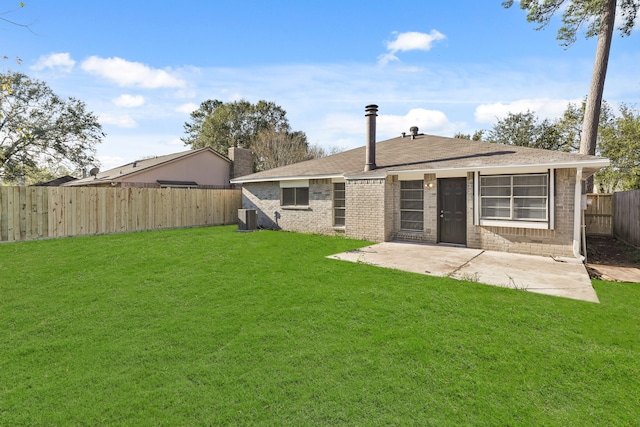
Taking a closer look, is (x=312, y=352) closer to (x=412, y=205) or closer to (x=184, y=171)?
(x=412, y=205)

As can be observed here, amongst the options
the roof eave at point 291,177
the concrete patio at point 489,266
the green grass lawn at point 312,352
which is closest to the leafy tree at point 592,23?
the concrete patio at point 489,266

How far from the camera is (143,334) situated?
402cm

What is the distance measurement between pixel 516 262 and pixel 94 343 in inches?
337

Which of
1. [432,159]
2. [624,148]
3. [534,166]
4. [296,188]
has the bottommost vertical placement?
[296,188]

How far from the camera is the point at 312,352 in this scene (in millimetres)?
3490

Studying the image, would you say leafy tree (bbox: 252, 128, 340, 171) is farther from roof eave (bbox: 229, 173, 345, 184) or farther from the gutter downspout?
the gutter downspout

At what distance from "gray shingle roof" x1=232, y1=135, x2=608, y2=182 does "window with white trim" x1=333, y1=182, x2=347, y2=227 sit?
2.15 feet

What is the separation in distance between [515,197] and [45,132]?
33.8 meters

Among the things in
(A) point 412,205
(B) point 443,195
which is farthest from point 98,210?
(B) point 443,195

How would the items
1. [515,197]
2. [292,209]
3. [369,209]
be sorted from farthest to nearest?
[292,209]
[369,209]
[515,197]

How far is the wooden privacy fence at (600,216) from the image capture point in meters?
13.2

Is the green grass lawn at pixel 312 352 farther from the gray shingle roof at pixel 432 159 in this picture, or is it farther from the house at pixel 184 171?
the house at pixel 184 171

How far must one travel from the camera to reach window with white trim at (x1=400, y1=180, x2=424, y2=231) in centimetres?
1068

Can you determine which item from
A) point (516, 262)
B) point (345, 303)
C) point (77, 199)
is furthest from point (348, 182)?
point (77, 199)
